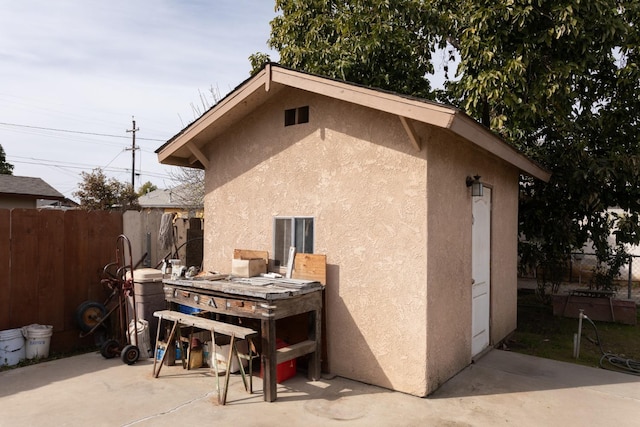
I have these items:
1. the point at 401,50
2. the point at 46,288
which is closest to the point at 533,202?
the point at 401,50

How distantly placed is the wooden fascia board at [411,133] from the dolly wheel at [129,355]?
181 inches

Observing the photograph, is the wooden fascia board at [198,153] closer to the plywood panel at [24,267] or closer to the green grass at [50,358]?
the plywood panel at [24,267]

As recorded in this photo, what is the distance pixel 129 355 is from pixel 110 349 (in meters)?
0.44

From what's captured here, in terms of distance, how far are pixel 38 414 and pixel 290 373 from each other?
267cm

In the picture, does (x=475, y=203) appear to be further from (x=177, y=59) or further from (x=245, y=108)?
(x=177, y=59)

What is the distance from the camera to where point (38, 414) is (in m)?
4.32

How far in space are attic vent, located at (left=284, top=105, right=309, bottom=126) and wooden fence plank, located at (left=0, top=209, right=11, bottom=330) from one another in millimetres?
4030

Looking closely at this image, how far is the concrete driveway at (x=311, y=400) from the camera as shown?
425 cm

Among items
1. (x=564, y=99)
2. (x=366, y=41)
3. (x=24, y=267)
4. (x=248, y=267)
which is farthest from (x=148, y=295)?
(x=564, y=99)

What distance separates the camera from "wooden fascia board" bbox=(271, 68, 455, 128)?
14.2 ft

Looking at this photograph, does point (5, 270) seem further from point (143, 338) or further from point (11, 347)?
point (143, 338)

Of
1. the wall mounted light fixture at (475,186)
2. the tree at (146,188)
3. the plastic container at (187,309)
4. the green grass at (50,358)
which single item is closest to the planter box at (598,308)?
the wall mounted light fixture at (475,186)

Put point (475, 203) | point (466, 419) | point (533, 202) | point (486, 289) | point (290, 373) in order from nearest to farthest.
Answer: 1. point (466, 419)
2. point (290, 373)
3. point (475, 203)
4. point (486, 289)
5. point (533, 202)

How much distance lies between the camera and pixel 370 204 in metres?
5.20
